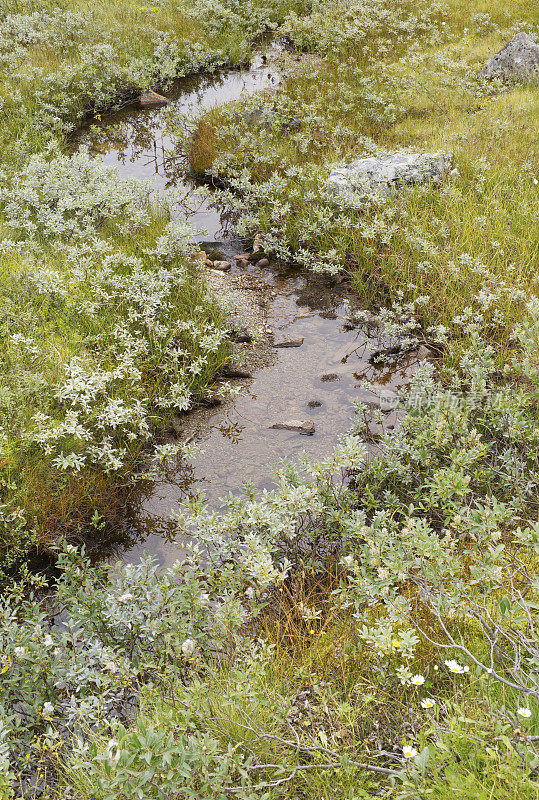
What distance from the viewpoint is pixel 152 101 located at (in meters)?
14.0

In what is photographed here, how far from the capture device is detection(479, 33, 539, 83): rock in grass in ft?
37.6

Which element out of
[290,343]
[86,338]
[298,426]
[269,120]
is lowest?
[298,426]

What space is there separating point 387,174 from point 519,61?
5773mm

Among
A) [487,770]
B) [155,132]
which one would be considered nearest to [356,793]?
[487,770]

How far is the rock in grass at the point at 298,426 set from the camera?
5.82 meters

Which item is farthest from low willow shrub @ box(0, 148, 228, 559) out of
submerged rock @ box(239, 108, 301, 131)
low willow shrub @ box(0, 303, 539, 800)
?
submerged rock @ box(239, 108, 301, 131)

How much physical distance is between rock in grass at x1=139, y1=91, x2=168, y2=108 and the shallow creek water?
18.6ft

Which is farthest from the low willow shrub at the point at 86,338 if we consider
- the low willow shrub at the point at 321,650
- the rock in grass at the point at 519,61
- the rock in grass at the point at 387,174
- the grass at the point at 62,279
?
the rock in grass at the point at 519,61

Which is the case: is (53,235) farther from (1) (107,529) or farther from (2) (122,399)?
(1) (107,529)

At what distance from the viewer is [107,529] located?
5.02m

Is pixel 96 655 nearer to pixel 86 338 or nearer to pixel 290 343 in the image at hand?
pixel 86 338

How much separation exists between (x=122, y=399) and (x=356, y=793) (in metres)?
3.98

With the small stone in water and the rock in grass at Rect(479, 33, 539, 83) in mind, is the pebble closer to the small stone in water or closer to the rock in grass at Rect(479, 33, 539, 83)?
the small stone in water

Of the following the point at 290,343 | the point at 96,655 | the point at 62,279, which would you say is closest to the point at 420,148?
the point at 290,343
